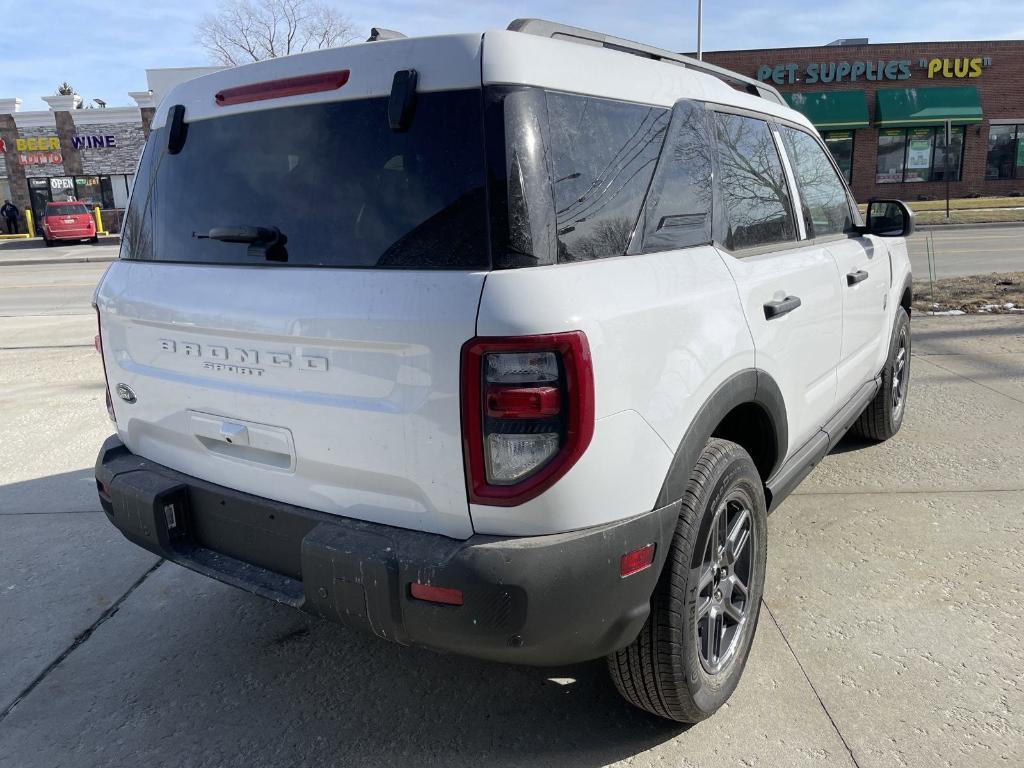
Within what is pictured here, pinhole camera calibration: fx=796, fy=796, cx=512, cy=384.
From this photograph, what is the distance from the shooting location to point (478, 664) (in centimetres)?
298

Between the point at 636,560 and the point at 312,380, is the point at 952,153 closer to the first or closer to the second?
the point at 636,560

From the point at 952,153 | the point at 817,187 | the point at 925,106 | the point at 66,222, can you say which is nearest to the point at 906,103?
the point at 925,106

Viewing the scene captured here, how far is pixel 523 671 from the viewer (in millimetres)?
2934

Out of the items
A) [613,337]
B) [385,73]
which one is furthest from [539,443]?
[385,73]

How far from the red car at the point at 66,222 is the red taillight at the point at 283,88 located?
33.0 metres

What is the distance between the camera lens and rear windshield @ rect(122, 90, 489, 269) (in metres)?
2.03

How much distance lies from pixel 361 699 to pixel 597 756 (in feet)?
2.78

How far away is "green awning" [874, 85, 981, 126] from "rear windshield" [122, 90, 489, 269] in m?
33.7

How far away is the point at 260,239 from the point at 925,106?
35.0m

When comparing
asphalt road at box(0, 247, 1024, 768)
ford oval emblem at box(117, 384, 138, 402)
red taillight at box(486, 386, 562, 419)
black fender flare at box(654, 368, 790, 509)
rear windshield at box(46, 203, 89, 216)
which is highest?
rear windshield at box(46, 203, 89, 216)

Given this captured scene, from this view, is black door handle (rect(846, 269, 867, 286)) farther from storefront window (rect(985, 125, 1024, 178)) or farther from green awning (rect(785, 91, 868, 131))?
storefront window (rect(985, 125, 1024, 178))

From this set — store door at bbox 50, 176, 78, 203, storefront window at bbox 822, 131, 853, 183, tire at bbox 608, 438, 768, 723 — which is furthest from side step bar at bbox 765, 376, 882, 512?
store door at bbox 50, 176, 78, 203

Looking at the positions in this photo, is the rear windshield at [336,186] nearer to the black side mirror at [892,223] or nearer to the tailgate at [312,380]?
the tailgate at [312,380]

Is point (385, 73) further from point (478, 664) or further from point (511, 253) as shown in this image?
point (478, 664)
